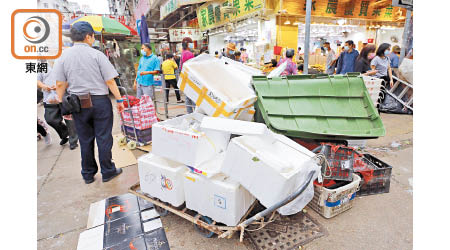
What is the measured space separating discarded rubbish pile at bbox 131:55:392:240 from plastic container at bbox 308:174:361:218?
11 millimetres

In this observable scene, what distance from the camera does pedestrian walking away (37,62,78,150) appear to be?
13.6 feet

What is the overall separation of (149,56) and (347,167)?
4.61 meters

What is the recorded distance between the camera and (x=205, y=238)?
2.20 m

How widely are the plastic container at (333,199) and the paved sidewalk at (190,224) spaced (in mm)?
74

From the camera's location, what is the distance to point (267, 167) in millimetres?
1669

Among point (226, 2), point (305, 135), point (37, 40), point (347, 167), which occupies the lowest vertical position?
point (347, 167)

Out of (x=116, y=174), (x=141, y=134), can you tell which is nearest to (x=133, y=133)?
(x=141, y=134)

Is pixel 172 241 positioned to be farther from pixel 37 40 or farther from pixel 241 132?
pixel 37 40

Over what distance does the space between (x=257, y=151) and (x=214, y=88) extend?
98 centimetres

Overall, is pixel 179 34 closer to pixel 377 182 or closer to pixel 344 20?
pixel 344 20

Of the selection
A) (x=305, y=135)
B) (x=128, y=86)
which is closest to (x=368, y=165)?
(x=305, y=135)

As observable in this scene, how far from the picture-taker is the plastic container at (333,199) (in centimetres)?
236

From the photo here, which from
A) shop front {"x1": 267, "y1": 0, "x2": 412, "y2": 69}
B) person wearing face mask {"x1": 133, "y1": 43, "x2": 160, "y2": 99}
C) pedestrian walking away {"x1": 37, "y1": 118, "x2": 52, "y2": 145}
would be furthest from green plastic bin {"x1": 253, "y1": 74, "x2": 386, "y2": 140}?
shop front {"x1": 267, "y1": 0, "x2": 412, "y2": 69}

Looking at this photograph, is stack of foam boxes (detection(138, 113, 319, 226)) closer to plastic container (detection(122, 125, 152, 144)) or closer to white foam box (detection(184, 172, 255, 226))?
white foam box (detection(184, 172, 255, 226))
